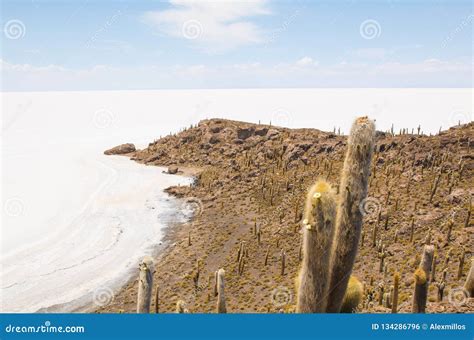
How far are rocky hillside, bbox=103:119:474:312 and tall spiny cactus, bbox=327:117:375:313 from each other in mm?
8414

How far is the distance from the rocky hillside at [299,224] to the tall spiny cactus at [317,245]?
330 inches

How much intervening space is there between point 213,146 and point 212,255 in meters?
35.4

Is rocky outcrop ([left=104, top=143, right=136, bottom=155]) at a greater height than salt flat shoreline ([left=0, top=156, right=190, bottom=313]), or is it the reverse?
rocky outcrop ([left=104, top=143, right=136, bottom=155])

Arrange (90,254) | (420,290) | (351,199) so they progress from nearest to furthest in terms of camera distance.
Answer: (351,199), (420,290), (90,254)

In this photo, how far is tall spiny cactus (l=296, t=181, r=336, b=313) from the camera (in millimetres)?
5613

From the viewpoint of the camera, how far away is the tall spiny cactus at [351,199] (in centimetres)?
577

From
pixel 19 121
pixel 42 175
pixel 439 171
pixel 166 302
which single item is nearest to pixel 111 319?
pixel 166 302

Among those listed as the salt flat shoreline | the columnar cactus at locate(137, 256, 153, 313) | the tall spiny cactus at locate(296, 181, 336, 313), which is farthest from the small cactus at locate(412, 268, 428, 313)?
the salt flat shoreline

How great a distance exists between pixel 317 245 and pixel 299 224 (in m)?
25.9

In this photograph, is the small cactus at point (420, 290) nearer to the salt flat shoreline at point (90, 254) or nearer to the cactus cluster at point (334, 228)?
the cactus cluster at point (334, 228)

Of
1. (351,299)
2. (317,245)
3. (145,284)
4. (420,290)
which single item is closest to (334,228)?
(317,245)

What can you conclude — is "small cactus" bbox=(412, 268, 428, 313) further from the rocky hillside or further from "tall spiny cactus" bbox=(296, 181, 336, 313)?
the rocky hillside

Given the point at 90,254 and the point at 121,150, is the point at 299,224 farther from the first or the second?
the point at 121,150

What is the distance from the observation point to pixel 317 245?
223 inches
